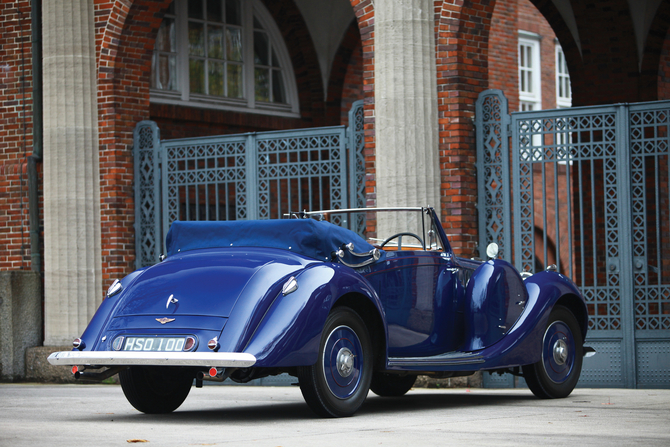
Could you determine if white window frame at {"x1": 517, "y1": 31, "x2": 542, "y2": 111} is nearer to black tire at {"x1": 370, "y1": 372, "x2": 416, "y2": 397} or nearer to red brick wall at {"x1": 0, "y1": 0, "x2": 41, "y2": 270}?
red brick wall at {"x1": 0, "y1": 0, "x2": 41, "y2": 270}

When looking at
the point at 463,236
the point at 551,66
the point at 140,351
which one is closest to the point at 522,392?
the point at 463,236

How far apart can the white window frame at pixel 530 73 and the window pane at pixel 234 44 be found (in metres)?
9.43

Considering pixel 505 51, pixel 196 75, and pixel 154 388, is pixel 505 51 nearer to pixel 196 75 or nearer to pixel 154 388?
pixel 196 75

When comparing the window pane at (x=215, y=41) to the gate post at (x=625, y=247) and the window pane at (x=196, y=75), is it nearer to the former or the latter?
the window pane at (x=196, y=75)

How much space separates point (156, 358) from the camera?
6.29 metres

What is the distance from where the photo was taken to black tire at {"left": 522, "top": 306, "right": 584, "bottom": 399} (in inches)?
326

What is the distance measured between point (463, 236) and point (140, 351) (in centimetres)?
501

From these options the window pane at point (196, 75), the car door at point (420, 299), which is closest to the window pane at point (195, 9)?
the window pane at point (196, 75)

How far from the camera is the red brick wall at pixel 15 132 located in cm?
1324

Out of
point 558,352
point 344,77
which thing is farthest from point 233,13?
point 558,352

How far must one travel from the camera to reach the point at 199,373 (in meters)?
6.36

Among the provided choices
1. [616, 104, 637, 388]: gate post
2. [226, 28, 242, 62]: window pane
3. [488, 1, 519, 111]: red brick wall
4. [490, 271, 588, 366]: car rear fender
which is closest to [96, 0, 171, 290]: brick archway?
[226, 28, 242, 62]: window pane

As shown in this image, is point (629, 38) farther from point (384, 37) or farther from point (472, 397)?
point (472, 397)

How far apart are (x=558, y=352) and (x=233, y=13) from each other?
9.28 meters
